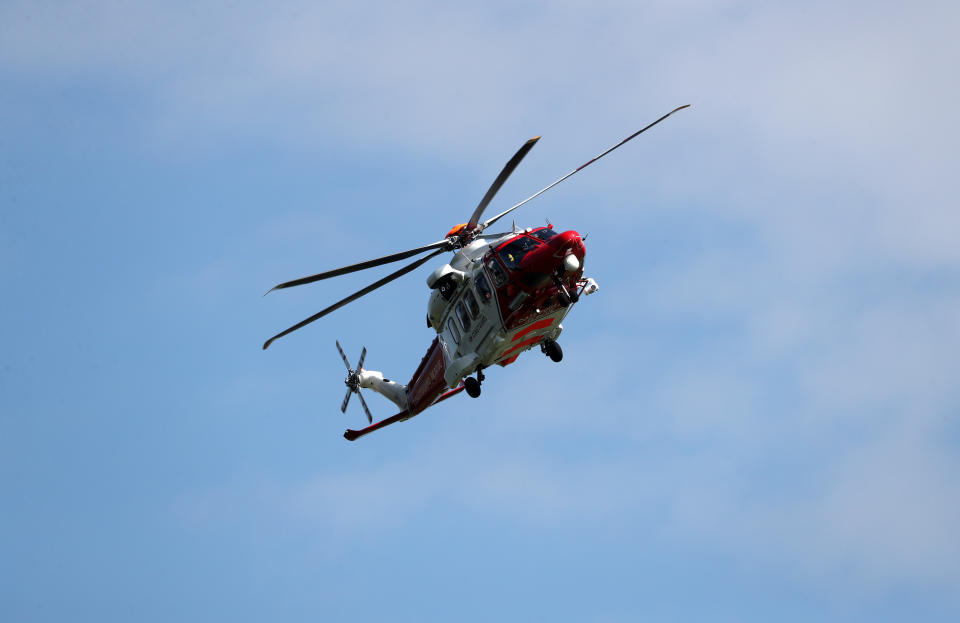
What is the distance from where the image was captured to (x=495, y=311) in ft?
106

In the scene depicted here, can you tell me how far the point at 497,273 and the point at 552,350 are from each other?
3.54 metres

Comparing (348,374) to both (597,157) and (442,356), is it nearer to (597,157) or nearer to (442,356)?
(442,356)

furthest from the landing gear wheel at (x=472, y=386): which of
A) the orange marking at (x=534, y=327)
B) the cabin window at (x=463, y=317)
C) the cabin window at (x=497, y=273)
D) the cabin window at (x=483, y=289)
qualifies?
the cabin window at (x=497, y=273)

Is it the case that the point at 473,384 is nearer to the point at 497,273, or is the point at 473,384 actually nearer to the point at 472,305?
the point at 472,305

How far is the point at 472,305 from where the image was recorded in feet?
109

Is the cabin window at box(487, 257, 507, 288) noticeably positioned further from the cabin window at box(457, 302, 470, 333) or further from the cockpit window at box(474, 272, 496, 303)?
the cabin window at box(457, 302, 470, 333)

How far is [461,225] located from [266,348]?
725 cm

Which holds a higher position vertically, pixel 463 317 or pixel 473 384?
pixel 463 317

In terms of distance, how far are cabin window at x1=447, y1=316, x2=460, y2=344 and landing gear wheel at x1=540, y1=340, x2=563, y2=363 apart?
2614 mm

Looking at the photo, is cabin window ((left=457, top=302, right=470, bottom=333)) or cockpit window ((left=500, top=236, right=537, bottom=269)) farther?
cabin window ((left=457, top=302, right=470, bottom=333))

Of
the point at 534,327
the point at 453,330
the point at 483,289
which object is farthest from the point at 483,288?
the point at 453,330

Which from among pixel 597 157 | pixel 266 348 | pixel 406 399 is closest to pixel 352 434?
pixel 406 399

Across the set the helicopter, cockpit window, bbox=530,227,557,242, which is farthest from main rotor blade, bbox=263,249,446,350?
cockpit window, bbox=530,227,557,242

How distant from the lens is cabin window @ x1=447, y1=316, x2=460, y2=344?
3416 centimetres
